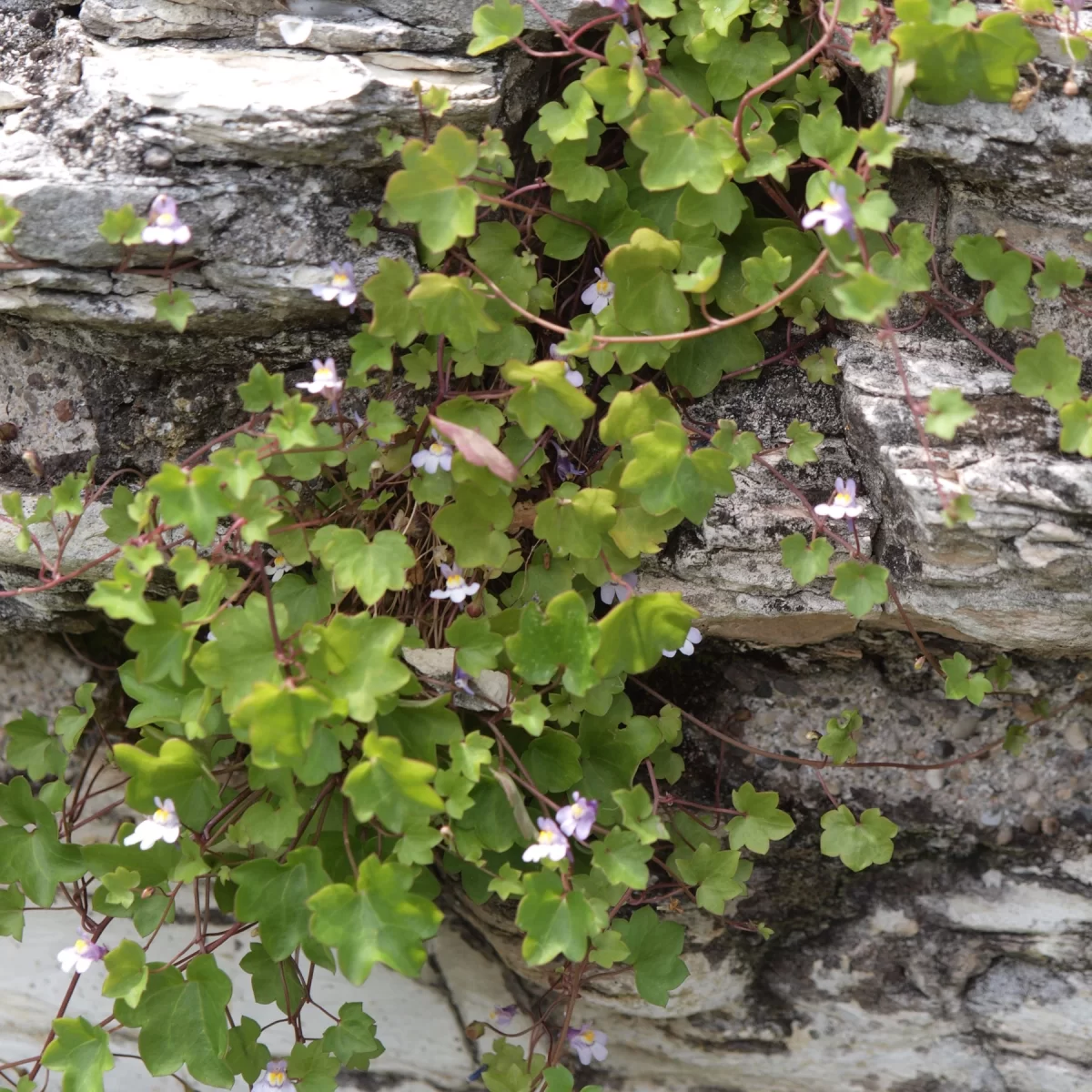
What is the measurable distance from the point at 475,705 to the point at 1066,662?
109 cm

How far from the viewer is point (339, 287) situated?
1.68m

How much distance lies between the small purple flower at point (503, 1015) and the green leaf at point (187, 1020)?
0.60 metres

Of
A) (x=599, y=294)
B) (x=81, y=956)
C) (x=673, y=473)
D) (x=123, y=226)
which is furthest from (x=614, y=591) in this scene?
(x=81, y=956)

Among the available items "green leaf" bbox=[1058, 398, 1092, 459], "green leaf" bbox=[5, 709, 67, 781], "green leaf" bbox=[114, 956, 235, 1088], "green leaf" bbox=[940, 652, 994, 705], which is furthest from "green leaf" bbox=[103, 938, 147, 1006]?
"green leaf" bbox=[1058, 398, 1092, 459]

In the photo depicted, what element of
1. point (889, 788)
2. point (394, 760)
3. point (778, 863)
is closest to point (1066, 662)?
point (889, 788)

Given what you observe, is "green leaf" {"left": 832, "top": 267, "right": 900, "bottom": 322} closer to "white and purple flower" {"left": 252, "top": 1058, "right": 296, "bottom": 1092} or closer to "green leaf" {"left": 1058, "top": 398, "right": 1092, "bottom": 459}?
"green leaf" {"left": 1058, "top": 398, "right": 1092, "bottom": 459}

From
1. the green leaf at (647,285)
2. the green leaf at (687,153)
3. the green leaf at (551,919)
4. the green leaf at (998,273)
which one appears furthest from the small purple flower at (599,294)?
the green leaf at (551,919)

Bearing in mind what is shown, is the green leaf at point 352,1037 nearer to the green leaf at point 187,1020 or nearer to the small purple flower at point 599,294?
the green leaf at point 187,1020

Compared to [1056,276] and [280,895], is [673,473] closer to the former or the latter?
[1056,276]

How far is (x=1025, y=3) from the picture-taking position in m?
1.56

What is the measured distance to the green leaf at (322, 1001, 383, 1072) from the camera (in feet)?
5.95

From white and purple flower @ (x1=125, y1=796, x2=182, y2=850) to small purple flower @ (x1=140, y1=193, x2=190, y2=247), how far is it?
844 millimetres

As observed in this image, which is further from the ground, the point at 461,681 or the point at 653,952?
the point at 461,681

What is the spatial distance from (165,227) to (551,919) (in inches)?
46.6
